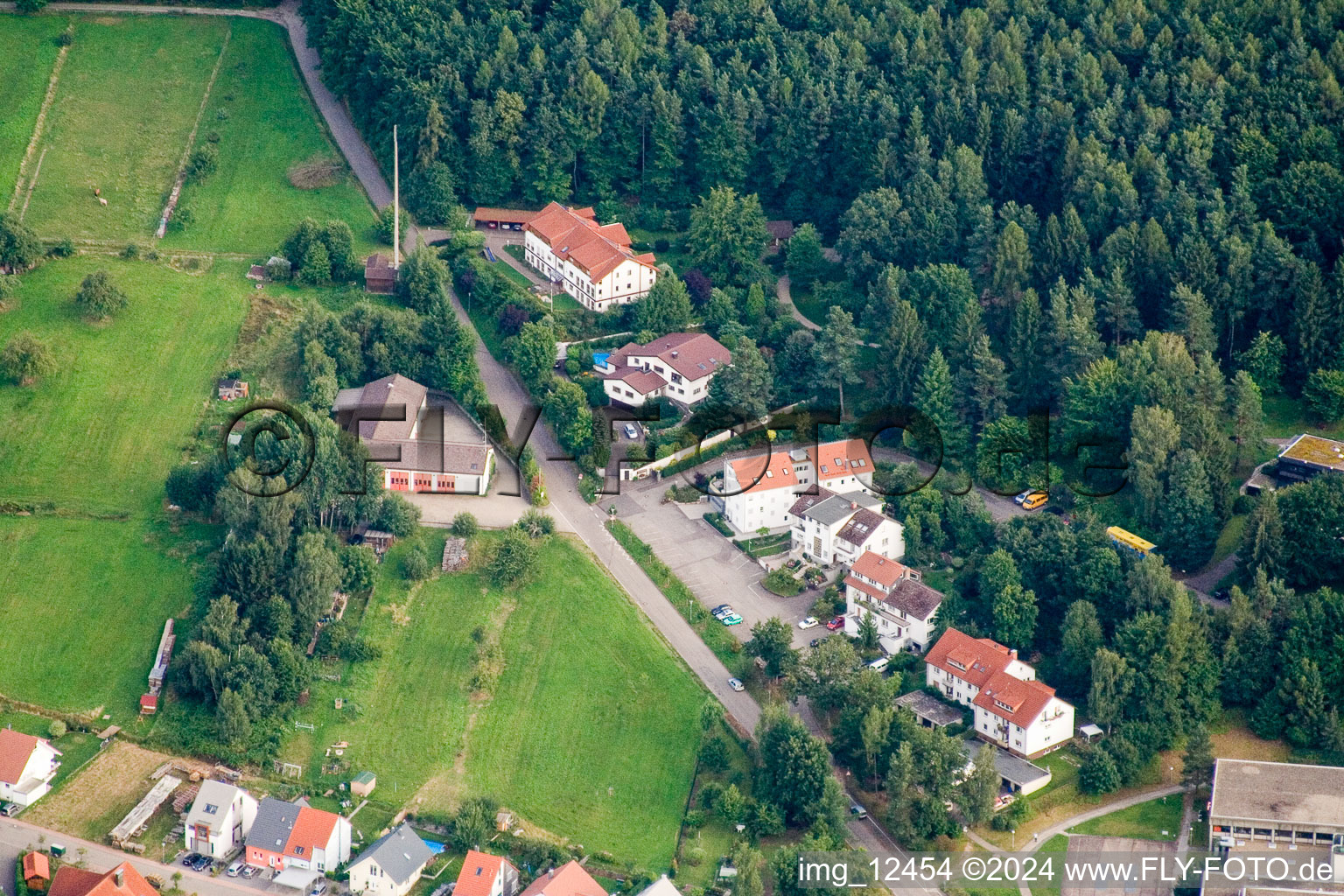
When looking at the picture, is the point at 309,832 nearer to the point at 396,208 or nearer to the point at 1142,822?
the point at 1142,822

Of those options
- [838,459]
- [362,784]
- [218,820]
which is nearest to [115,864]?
[218,820]

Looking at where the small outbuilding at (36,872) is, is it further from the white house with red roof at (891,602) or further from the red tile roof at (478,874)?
the white house with red roof at (891,602)

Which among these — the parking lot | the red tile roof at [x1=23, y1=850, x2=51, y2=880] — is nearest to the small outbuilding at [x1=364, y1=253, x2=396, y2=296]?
the parking lot

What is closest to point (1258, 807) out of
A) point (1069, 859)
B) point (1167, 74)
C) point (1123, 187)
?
point (1069, 859)

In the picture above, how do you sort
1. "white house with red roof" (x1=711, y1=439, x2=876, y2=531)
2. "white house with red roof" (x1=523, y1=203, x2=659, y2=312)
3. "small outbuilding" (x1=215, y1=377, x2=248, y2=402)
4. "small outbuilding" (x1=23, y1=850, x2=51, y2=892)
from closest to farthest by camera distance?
"small outbuilding" (x1=23, y1=850, x2=51, y2=892), "white house with red roof" (x1=711, y1=439, x2=876, y2=531), "small outbuilding" (x1=215, y1=377, x2=248, y2=402), "white house with red roof" (x1=523, y1=203, x2=659, y2=312)

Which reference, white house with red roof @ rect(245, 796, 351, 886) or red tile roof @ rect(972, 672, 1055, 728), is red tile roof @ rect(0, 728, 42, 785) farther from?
red tile roof @ rect(972, 672, 1055, 728)

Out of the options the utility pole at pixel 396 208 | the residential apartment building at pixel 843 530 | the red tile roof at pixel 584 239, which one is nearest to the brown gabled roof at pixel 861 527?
the residential apartment building at pixel 843 530

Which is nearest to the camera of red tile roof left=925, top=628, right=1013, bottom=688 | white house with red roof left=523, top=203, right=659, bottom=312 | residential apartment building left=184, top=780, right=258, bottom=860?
residential apartment building left=184, top=780, right=258, bottom=860
